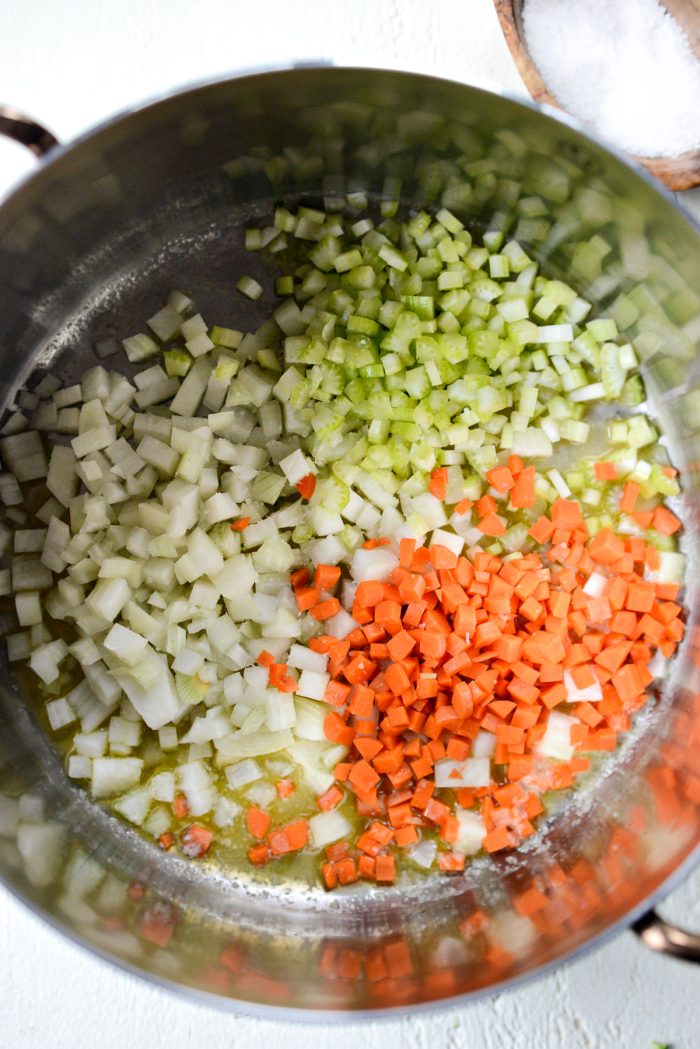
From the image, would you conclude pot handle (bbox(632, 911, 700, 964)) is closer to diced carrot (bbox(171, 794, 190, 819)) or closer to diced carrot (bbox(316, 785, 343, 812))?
diced carrot (bbox(316, 785, 343, 812))

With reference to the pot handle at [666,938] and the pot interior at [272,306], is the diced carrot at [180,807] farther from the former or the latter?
the pot handle at [666,938]

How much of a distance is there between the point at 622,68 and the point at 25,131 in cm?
102

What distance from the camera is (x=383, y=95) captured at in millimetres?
1338

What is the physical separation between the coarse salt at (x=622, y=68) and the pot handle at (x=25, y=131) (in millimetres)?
831

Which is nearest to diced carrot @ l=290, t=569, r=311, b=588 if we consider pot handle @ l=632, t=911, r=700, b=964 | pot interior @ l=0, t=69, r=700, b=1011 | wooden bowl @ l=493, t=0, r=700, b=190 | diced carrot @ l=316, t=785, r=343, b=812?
diced carrot @ l=316, t=785, r=343, b=812

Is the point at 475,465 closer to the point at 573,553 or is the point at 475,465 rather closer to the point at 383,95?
the point at 573,553

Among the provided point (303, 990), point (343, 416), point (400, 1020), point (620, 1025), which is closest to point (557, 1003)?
point (620, 1025)

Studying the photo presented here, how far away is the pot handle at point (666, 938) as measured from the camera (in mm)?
1122

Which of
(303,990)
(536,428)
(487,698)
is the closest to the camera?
(303,990)

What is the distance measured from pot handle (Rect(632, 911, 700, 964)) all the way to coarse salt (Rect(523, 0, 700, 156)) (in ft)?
4.04

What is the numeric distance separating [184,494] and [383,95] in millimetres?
720

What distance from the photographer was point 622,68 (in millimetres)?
1499

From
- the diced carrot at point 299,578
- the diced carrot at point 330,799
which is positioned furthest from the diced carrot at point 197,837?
the diced carrot at point 299,578

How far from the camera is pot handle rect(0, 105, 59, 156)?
48.1 inches
